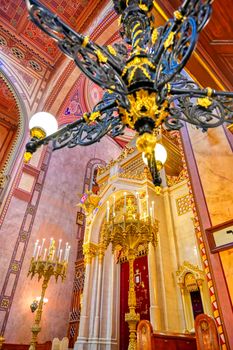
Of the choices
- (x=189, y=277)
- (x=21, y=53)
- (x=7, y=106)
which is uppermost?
(x=21, y=53)

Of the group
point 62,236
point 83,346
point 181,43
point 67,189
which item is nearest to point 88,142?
point 181,43

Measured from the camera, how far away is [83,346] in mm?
6219

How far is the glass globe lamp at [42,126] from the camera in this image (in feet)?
8.36

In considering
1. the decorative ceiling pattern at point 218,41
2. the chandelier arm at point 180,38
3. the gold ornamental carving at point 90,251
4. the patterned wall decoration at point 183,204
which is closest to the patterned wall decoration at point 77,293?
the gold ornamental carving at point 90,251

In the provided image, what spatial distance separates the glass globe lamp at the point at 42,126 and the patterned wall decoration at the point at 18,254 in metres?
7.02

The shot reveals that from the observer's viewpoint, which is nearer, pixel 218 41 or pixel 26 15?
pixel 218 41

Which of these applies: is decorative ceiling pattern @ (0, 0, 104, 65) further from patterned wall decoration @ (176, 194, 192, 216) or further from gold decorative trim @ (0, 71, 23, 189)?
patterned wall decoration @ (176, 194, 192, 216)

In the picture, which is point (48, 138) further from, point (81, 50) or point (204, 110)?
point (204, 110)

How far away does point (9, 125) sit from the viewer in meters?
11.5

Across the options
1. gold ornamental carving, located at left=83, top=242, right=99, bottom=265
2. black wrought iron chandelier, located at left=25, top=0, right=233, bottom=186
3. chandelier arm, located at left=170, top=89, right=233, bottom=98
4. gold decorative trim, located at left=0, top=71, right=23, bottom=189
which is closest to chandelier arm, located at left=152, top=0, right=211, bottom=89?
black wrought iron chandelier, located at left=25, top=0, right=233, bottom=186

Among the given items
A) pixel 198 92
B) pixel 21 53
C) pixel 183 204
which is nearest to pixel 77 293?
pixel 183 204

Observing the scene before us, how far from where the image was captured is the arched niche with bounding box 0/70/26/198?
938cm

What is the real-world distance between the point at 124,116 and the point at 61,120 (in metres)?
11.0

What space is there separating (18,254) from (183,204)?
20.3 ft
